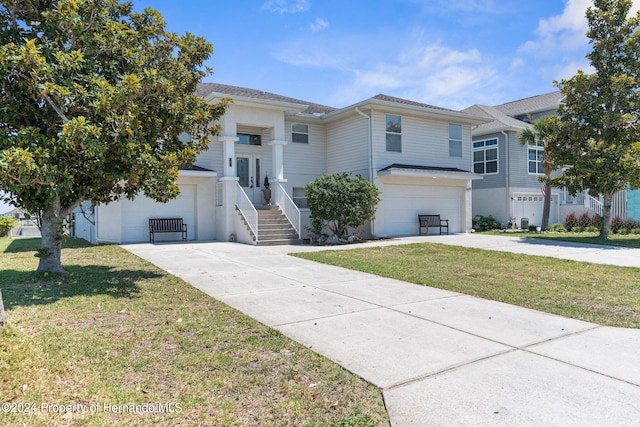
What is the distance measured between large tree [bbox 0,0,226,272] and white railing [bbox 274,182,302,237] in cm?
783

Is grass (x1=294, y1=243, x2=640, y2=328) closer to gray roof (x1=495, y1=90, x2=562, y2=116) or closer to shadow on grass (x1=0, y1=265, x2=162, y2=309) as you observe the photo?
shadow on grass (x1=0, y1=265, x2=162, y2=309)

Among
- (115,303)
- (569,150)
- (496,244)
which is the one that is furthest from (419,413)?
(569,150)

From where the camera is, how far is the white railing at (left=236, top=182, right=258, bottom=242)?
14980 mm

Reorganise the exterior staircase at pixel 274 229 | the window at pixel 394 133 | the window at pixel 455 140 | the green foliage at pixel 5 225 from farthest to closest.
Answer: the green foliage at pixel 5 225 < the window at pixel 455 140 < the window at pixel 394 133 < the exterior staircase at pixel 274 229

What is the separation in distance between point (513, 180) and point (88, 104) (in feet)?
71.5

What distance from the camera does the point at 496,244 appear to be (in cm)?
1496

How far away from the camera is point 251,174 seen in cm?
1834

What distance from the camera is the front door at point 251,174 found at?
18.2m

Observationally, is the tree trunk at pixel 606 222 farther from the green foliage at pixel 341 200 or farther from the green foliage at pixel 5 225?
the green foliage at pixel 5 225

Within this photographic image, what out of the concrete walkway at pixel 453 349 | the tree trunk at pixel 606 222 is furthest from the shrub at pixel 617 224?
the concrete walkway at pixel 453 349

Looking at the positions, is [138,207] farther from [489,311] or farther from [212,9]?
[489,311]

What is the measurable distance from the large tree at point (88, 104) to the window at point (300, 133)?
1067 cm

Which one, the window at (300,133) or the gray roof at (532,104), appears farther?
the gray roof at (532,104)

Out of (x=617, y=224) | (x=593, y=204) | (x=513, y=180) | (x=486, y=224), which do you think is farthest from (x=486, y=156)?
(x=617, y=224)
